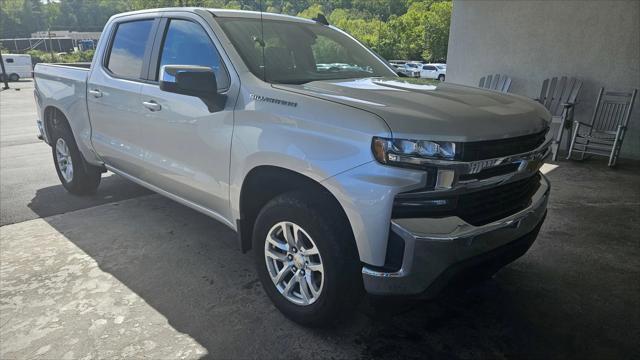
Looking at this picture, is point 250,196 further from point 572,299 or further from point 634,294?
point 634,294

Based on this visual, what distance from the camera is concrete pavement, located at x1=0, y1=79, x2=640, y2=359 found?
2.40m

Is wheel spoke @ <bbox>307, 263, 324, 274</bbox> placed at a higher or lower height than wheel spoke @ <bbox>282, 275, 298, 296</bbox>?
higher

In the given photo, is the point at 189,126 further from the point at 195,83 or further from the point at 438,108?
the point at 438,108

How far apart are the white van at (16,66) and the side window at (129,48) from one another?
33142 millimetres

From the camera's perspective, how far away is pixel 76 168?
15.5 feet

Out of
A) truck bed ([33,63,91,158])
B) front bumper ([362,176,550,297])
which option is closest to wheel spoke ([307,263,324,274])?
front bumper ([362,176,550,297])

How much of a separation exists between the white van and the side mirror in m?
34.9

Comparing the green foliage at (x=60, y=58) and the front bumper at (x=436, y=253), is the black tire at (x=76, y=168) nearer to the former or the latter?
the front bumper at (x=436, y=253)

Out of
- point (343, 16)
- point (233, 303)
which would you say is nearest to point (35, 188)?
point (233, 303)

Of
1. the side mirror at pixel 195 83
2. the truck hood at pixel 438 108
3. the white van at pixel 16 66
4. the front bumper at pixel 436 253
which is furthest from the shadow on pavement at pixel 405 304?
the white van at pixel 16 66

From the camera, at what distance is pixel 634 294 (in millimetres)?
2938

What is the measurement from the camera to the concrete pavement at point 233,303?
2.40 meters

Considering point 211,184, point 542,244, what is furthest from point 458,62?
point 211,184

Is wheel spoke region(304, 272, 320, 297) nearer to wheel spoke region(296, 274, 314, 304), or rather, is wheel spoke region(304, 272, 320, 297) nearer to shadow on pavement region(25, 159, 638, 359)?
wheel spoke region(296, 274, 314, 304)
